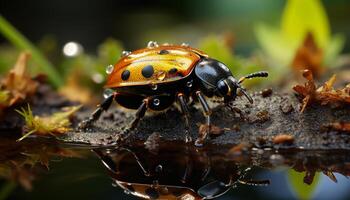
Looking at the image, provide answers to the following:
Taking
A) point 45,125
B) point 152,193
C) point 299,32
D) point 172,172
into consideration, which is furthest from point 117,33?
point 152,193

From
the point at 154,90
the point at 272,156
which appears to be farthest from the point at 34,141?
the point at 272,156

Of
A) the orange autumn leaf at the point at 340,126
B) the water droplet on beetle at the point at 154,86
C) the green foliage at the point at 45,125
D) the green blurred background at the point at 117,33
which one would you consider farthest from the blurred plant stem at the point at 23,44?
the orange autumn leaf at the point at 340,126

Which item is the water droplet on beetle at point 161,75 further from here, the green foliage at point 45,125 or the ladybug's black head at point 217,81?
the green foliage at point 45,125

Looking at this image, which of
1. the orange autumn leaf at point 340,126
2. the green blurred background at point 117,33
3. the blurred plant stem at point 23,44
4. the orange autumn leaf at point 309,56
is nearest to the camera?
the green blurred background at point 117,33

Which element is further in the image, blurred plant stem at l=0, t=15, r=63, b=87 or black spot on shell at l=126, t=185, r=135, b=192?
blurred plant stem at l=0, t=15, r=63, b=87

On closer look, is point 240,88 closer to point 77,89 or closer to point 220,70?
point 220,70

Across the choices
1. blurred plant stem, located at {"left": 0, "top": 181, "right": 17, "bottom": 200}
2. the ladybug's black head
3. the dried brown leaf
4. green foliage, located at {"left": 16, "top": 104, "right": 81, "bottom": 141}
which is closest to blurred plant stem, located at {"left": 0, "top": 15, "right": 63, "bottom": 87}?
green foliage, located at {"left": 16, "top": 104, "right": 81, "bottom": 141}

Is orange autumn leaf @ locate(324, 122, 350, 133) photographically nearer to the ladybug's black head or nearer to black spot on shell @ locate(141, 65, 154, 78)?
the ladybug's black head
